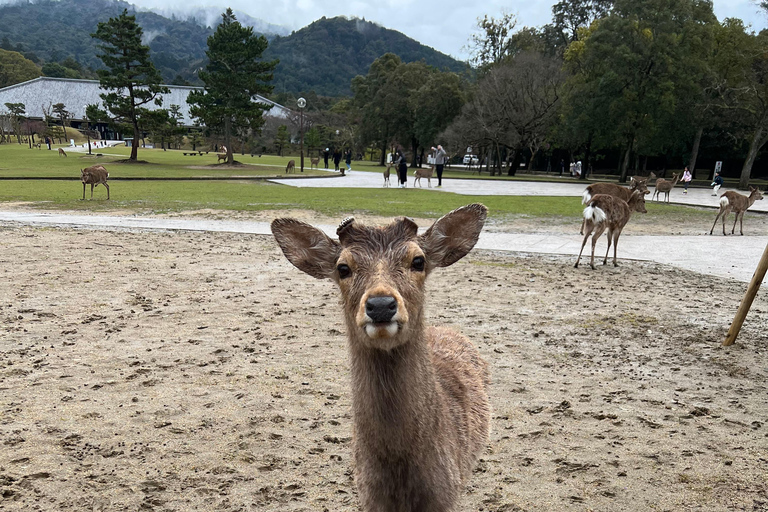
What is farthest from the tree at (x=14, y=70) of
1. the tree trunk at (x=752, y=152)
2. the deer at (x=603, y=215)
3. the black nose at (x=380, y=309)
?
the black nose at (x=380, y=309)

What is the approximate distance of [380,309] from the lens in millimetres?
2314

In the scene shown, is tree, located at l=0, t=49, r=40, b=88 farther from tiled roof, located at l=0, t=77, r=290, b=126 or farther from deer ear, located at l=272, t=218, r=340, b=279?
deer ear, located at l=272, t=218, r=340, b=279

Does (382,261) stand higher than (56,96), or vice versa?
(56,96)

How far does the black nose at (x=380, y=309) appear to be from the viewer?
231 centimetres

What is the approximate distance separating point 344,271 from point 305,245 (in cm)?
40

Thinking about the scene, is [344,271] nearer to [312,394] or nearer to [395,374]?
[395,374]

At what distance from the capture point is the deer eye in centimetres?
279

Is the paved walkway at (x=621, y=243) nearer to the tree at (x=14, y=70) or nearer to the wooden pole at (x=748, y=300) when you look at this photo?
the wooden pole at (x=748, y=300)

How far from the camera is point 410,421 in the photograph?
2738mm

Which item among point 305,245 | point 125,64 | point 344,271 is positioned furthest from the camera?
point 125,64

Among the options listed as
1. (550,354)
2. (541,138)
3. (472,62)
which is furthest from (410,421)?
(472,62)

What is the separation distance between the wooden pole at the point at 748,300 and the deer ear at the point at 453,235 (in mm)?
4233

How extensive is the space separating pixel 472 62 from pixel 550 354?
6107cm

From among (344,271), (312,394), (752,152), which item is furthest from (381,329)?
(752,152)
